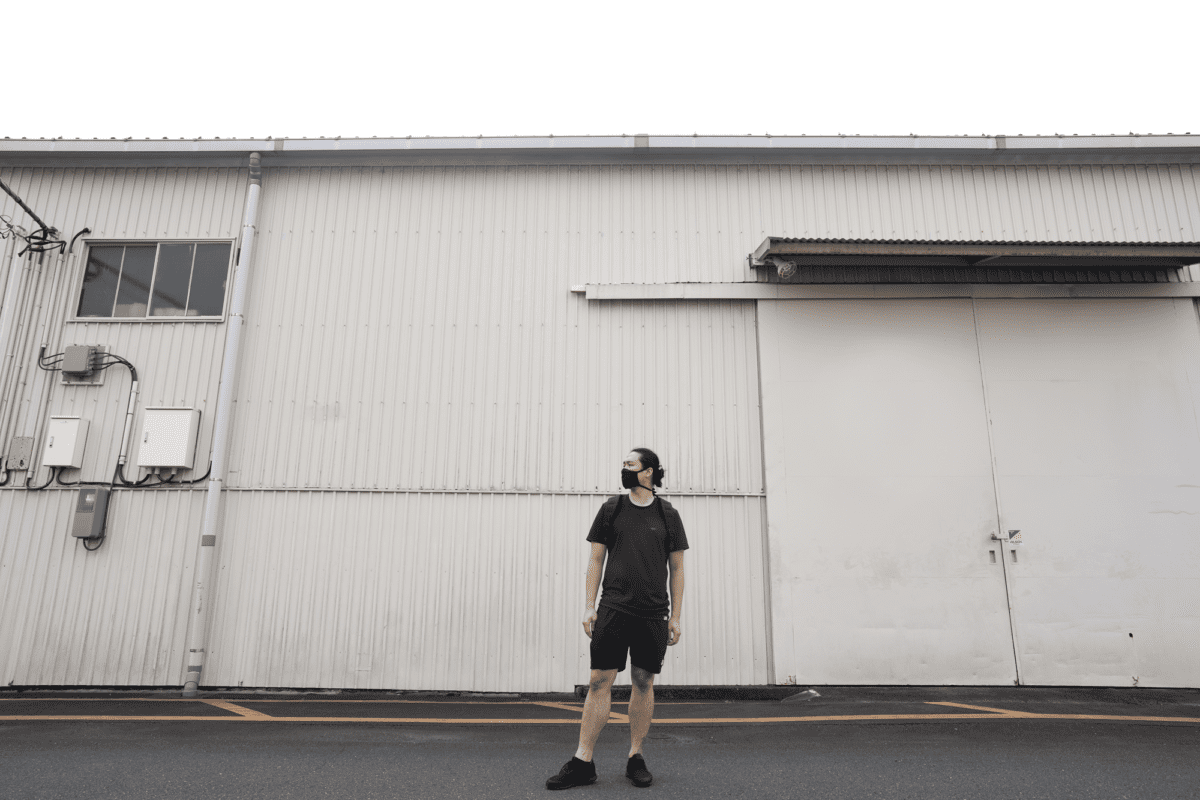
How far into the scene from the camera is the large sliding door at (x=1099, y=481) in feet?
22.4

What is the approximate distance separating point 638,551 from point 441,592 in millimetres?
4288

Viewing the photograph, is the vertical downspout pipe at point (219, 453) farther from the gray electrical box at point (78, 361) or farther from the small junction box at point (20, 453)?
the small junction box at point (20, 453)

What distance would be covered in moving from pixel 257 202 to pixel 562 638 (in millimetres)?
6818

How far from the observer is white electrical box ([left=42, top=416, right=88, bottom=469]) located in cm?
731

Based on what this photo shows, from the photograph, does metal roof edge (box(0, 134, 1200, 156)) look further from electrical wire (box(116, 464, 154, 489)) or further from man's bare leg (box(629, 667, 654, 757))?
man's bare leg (box(629, 667, 654, 757))

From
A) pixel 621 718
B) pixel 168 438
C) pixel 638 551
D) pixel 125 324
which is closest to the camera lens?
pixel 638 551

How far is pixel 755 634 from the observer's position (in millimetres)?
6941

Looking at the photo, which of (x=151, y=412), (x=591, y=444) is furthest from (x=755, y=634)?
(x=151, y=412)

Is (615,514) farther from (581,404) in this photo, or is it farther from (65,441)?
(65,441)

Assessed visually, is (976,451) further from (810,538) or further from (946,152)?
(946,152)

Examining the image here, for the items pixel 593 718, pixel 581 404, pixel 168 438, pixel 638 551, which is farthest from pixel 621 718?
pixel 168 438

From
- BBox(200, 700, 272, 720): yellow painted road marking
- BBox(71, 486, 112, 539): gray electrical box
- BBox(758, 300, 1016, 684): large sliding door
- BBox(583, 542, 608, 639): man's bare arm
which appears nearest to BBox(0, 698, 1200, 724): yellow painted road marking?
BBox(200, 700, 272, 720): yellow painted road marking

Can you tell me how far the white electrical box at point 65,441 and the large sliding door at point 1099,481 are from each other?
1103 centimetres

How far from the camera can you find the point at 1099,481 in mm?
7211
